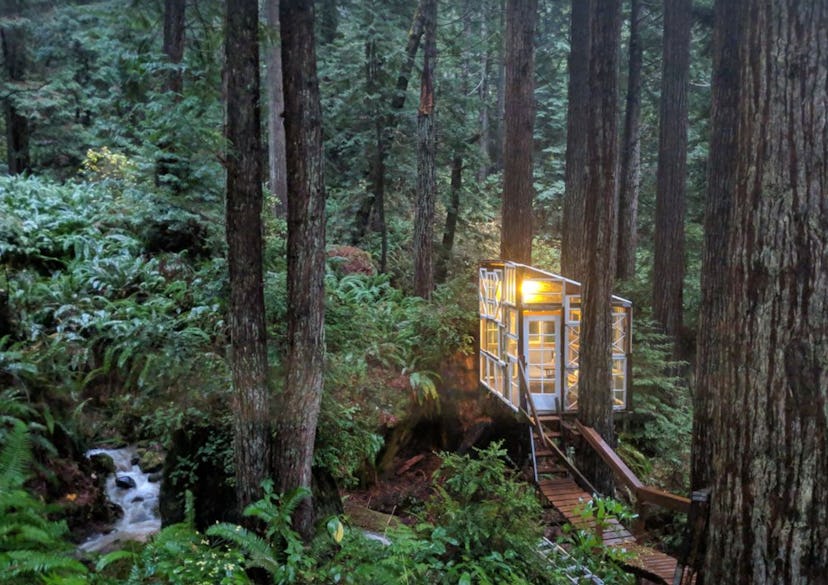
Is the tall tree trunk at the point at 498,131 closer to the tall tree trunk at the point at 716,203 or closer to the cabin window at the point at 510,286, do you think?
the cabin window at the point at 510,286

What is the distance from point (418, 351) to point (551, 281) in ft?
8.98

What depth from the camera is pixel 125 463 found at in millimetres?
8578

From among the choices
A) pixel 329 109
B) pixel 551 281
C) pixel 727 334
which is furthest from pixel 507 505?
pixel 329 109

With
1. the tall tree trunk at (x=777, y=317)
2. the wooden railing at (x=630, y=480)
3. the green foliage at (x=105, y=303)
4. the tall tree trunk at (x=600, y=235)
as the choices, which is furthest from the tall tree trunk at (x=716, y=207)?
the green foliage at (x=105, y=303)

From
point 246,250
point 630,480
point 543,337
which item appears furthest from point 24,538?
point 543,337

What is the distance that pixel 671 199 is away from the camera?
12.4 meters

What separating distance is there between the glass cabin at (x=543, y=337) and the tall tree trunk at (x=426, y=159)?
2.32m

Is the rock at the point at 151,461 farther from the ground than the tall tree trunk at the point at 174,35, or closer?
closer

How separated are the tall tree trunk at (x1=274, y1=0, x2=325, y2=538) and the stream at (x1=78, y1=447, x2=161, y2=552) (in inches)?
117

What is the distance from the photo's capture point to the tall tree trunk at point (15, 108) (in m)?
15.6

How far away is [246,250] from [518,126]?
710 centimetres

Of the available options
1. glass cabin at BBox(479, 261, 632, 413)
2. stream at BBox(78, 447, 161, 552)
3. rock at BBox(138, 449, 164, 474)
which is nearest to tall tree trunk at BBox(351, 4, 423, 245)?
glass cabin at BBox(479, 261, 632, 413)

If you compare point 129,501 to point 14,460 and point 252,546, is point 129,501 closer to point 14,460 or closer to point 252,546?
point 14,460

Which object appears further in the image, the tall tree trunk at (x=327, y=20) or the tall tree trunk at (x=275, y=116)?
the tall tree trunk at (x=327, y=20)
